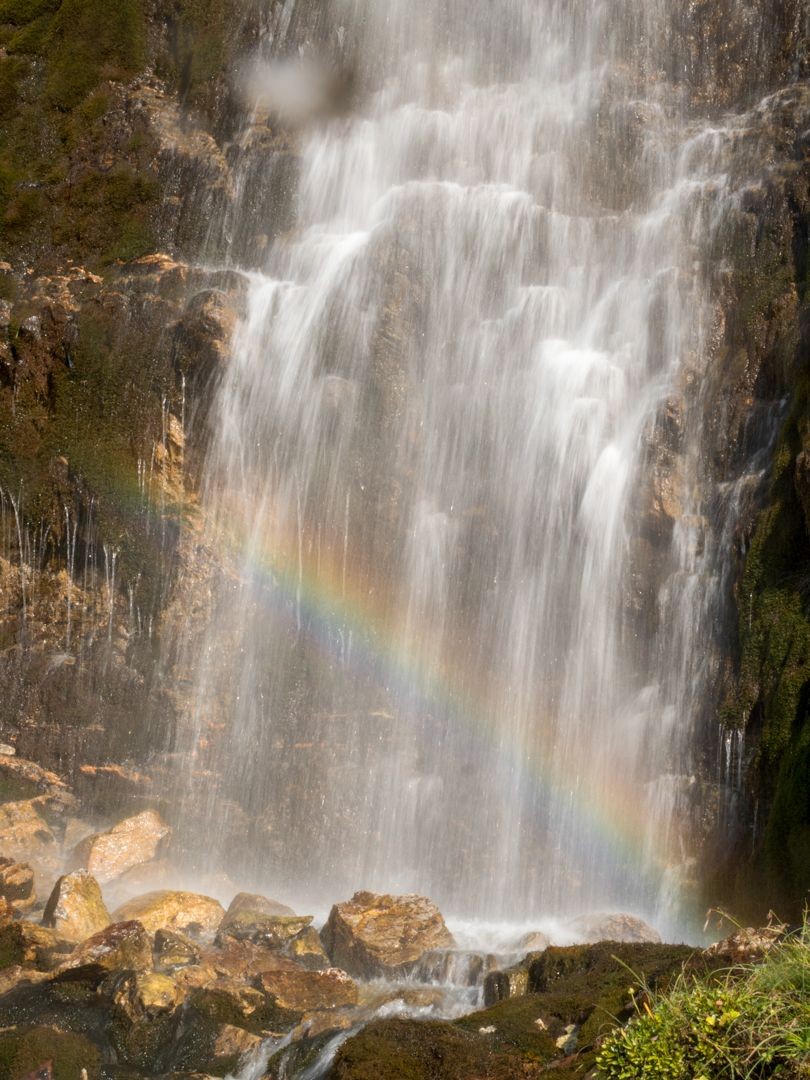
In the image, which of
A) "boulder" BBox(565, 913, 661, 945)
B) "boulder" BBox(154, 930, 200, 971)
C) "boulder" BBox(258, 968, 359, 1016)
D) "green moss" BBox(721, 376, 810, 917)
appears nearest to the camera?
"boulder" BBox(258, 968, 359, 1016)

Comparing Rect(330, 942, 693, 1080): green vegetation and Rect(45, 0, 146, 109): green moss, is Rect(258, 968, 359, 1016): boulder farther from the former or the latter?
Rect(45, 0, 146, 109): green moss

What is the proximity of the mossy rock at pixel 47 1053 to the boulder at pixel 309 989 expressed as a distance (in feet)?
7.61

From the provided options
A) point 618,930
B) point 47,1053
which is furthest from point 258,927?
point 618,930

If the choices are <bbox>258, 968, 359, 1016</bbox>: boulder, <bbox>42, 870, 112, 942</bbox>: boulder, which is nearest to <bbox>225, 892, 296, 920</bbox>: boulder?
<bbox>42, 870, 112, 942</bbox>: boulder

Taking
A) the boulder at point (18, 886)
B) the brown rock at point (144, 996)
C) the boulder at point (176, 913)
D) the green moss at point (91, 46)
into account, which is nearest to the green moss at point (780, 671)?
the brown rock at point (144, 996)

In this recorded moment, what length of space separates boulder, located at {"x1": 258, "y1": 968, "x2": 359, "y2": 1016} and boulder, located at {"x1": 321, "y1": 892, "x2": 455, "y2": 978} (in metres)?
0.69

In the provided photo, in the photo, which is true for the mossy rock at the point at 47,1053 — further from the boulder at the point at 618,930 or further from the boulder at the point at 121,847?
the boulder at the point at 121,847

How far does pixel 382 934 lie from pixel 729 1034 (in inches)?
396

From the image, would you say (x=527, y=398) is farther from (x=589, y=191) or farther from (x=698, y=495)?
(x=589, y=191)

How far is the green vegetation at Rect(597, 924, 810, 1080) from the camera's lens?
4.99 m

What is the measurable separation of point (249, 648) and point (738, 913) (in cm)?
1223

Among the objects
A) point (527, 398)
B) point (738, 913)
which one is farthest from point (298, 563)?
point (738, 913)

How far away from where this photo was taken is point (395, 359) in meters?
23.8

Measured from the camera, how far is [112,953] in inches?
512
